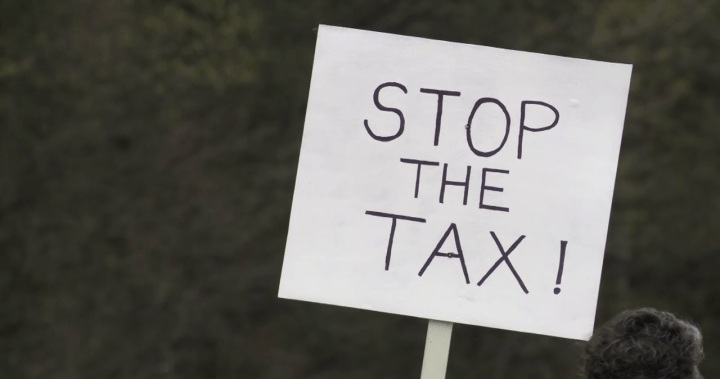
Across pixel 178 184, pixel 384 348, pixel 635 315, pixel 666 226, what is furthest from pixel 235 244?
pixel 635 315

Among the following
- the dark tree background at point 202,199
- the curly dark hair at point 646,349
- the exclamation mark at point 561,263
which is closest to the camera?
the curly dark hair at point 646,349

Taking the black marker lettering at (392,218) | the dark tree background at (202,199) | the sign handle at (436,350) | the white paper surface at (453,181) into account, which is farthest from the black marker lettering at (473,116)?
the dark tree background at (202,199)

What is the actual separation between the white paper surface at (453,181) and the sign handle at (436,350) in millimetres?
37

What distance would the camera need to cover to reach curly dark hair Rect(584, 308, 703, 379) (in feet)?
2.53

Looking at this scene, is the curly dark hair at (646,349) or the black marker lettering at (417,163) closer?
the curly dark hair at (646,349)

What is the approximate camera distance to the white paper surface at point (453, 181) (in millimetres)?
999

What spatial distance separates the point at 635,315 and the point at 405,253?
292mm

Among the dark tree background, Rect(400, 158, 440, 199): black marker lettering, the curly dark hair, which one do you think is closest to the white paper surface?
Rect(400, 158, 440, 199): black marker lettering

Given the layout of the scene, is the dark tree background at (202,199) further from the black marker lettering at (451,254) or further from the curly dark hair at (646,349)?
the curly dark hair at (646,349)

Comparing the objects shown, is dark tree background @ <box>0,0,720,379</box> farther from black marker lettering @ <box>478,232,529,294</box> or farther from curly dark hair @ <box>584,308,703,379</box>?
curly dark hair @ <box>584,308,703,379</box>

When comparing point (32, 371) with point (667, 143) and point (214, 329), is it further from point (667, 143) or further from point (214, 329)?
point (667, 143)

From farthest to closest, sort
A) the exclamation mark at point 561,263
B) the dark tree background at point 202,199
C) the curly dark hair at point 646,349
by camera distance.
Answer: the dark tree background at point 202,199, the exclamation mark at point 561,263, the curly dark hair at point 646,349

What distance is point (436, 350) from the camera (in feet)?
Result: 3.44

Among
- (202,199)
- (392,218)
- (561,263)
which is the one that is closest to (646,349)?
(561,263)
